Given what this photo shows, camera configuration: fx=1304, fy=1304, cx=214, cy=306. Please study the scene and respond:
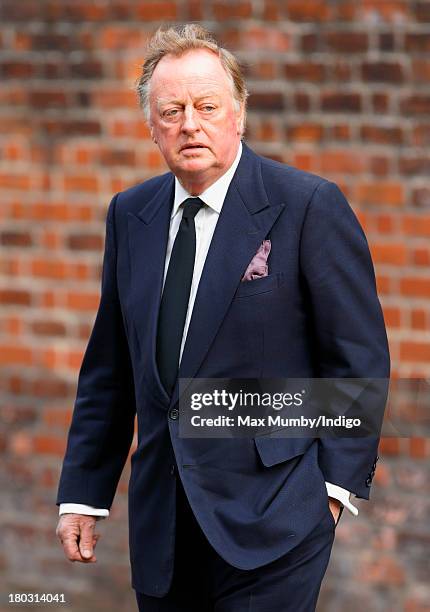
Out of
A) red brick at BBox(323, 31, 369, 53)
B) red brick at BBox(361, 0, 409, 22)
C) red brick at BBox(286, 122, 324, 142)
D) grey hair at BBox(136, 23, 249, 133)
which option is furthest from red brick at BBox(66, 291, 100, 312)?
grey hair at BBox(136, 23, 249, 133)

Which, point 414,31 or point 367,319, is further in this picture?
point 414,31

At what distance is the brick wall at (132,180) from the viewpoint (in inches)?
188

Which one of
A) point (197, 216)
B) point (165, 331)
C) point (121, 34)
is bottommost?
point (165, 331)

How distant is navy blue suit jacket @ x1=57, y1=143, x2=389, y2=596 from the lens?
10.4ft

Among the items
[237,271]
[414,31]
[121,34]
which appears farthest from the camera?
[121,34]

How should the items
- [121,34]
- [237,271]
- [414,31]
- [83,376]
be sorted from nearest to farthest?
1. [237,271]
2. [83,376]
3. [414,31]
4. [121,34]

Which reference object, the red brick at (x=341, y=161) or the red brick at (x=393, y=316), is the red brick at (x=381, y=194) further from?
the red brick at (x=393, y=316)

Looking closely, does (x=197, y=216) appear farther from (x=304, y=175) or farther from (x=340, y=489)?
(x=340, y=489)

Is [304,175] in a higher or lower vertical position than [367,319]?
higher

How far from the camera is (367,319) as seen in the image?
128 inches

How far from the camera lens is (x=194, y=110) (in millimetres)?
3178

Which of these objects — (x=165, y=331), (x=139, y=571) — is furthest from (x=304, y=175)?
(x=139, y=571)

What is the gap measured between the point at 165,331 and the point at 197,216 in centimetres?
31

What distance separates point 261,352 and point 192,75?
70cm
